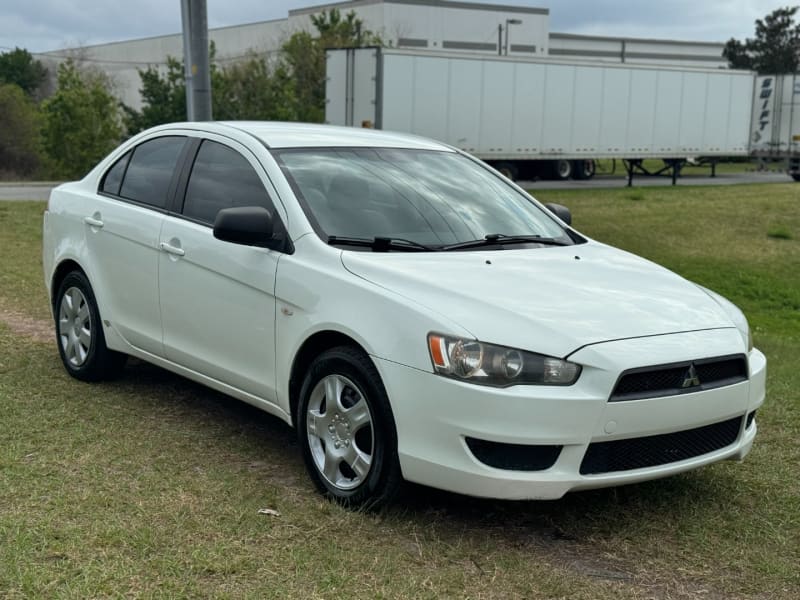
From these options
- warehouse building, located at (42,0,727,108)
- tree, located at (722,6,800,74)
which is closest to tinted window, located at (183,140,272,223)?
warehouse building, located at (42,0,727,108)

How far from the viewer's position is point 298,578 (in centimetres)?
354

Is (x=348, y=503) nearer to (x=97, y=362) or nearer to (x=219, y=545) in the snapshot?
(x=219, y=545)

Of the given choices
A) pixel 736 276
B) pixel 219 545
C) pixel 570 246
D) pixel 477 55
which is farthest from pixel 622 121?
pixel 219 545

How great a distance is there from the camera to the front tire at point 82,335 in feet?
19.9

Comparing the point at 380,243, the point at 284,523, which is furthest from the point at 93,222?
the point at 284,523

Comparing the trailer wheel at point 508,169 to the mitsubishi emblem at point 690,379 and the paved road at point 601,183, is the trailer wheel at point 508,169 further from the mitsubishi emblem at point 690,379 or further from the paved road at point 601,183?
the mitsubishi emblem at point 690,379

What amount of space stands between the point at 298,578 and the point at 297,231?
1.70 metres

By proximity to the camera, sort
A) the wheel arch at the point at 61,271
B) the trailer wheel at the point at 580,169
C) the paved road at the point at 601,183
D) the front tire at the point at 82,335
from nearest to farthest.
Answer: the front tire at the point at 82,335
the wheel arch at the point at 61,271
the paved road at the point at 601,183
the trailer wheel at the point at 580,169

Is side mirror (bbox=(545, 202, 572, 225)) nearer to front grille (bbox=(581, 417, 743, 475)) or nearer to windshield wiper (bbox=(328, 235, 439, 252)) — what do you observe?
windshield wiper (bbox=(328, 235, 439, 252))

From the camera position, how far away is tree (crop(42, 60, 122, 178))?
5338 centimetres

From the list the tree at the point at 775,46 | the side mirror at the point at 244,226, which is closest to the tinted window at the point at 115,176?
the side mirror at the point at 244,226

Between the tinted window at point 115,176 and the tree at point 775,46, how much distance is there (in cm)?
7600

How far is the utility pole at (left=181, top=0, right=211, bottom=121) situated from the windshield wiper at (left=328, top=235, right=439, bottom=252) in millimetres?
8282

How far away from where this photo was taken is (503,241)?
4.88 m
